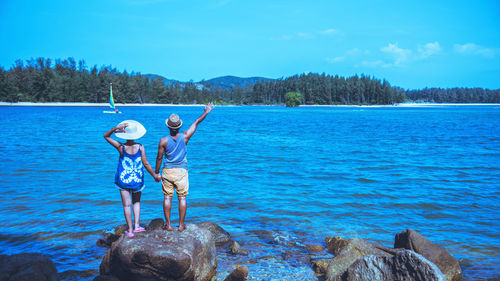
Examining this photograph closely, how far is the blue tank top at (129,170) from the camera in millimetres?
6547

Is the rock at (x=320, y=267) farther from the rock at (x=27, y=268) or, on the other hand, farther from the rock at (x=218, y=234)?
the rock at (x=27, y=268)

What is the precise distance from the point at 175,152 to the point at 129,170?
0.89 meters

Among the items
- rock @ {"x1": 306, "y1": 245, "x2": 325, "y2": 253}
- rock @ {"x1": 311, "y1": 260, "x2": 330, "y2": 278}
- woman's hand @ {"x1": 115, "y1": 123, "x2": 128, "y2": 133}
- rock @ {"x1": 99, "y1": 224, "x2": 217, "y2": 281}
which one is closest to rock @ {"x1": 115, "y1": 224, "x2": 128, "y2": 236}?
rock @ {"x1": 99, "y1": 224, "x2": 217, "y2": 281}

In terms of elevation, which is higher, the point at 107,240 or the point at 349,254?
the point at 349,254

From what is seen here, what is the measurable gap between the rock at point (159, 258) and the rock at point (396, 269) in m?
2.25

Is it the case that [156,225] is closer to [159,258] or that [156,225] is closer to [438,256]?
[159,258]

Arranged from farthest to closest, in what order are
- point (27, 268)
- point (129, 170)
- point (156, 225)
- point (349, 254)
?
point (156, 225), point (129, 170), point (349, 254), point (27, 268)

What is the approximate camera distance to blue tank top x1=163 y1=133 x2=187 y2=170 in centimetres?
659

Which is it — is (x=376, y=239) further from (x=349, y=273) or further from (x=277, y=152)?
(x=277, y=152)

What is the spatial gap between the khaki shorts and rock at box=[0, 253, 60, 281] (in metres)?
2.29

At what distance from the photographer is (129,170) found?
21.6ft

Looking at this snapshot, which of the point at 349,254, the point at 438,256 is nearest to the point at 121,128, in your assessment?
the point at 349,254

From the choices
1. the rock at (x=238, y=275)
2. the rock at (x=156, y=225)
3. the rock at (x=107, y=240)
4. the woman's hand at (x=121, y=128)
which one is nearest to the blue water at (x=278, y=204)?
the rock at (x=107, y=240)

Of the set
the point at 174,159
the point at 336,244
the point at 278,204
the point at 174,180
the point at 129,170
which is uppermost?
the point at 174,159
